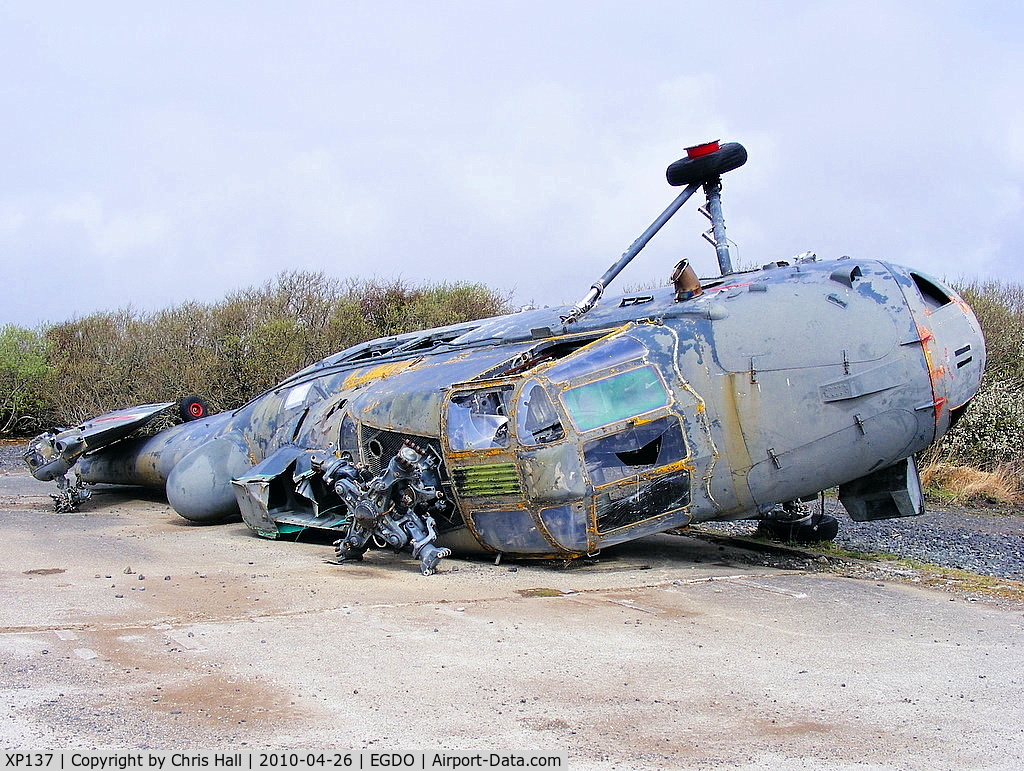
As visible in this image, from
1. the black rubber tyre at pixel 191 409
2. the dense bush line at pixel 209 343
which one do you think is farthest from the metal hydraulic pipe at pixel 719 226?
the dense bush line at pixel 209 343

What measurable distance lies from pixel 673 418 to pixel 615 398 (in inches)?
22.3

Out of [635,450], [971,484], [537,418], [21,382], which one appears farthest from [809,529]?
[21,382]

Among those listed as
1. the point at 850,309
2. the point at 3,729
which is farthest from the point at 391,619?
the point at 850,309

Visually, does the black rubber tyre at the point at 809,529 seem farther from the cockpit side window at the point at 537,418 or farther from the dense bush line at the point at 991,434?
the dense bush line at the point at 991,434

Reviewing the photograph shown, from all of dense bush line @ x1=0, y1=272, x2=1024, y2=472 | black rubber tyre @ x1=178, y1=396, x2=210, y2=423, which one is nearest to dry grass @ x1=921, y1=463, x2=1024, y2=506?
dense bush line @ x1=0, y1=272, x2=1024, y2=472

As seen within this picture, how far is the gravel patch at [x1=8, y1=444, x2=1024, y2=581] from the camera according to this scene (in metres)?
11.8

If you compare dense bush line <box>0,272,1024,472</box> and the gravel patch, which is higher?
dense bush line <box>0,272,1024,472</box>

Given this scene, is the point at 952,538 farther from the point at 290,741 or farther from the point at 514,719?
the point at 290,741

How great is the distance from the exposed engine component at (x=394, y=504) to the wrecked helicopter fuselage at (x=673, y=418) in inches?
0.8

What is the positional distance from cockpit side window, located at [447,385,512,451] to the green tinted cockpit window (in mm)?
673

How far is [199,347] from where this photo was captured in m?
26.1

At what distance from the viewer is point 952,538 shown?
540 inches

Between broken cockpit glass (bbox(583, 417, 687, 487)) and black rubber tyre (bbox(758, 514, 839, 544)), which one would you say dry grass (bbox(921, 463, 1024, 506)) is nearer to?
black rubber tyre (bbox(758, 514, 839, 544))

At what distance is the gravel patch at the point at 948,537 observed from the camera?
1179 centimetres
